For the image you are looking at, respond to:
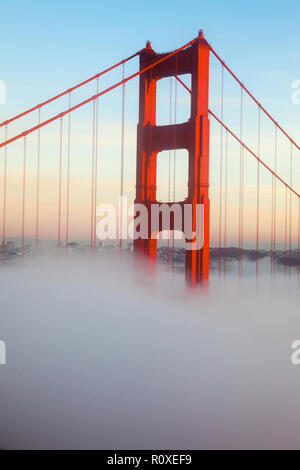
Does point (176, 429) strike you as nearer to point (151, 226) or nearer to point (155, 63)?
point (151, 226)

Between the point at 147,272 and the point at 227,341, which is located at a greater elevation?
the point at 147,272

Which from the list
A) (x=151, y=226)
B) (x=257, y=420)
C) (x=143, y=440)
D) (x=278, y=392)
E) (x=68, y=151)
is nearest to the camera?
(x=143, y=440)

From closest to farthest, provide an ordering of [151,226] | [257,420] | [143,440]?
[143,440]
[257,420]
[151,226]

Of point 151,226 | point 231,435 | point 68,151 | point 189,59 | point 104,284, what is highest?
point 189,59

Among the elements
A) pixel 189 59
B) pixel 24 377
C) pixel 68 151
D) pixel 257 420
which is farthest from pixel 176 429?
pixel 189 59

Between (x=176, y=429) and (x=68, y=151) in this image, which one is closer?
(x=176, y=429)

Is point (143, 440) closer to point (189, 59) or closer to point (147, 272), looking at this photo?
point (147, 272)
